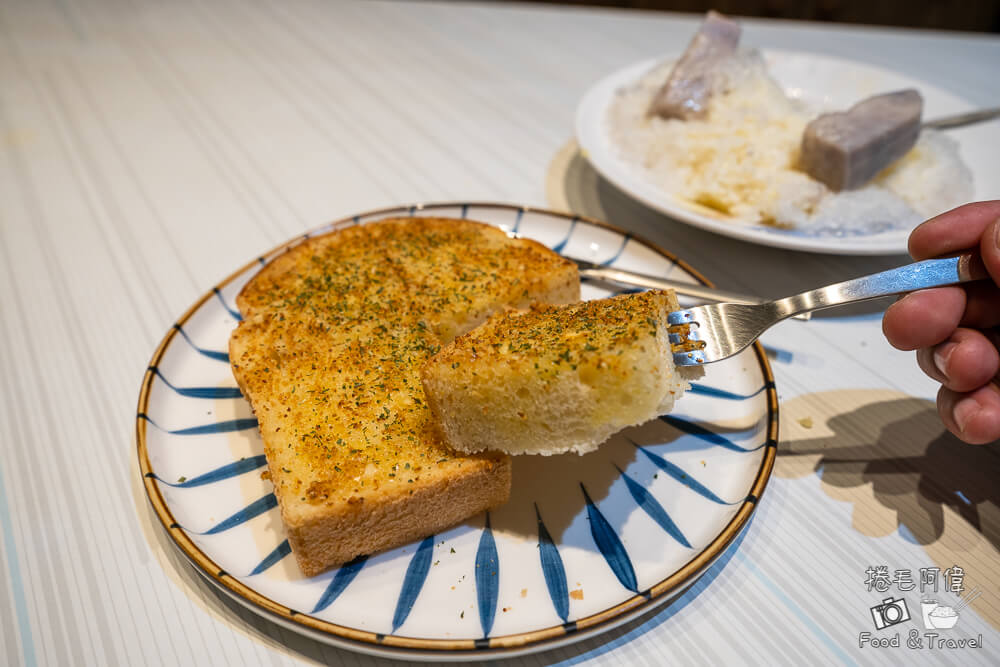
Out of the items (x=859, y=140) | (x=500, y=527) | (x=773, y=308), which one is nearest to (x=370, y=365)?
(x=500, y=527)

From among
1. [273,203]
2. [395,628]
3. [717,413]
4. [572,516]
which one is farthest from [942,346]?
[273,203]

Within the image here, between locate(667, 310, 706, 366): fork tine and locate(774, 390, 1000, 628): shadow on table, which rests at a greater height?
locate(667, 310, 706, 366): fork tine

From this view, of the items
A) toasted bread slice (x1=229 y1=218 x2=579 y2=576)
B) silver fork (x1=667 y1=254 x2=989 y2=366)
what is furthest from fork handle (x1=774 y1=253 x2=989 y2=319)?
toasted bread slice (x1=229 y1=218 x2=579 y2=576)

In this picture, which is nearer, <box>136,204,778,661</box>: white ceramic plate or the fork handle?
<box>136,204,778,661</box>: white ceramic plate

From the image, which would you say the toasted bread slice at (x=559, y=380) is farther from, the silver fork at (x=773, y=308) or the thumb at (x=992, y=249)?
the thumb at (x=992, y=249)

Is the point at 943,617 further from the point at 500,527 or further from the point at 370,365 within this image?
the point at 370,365

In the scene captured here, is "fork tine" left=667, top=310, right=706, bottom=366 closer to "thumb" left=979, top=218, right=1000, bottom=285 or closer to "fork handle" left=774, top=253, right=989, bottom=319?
"fork handle" left=774, top=253, right=989, bottom=319
